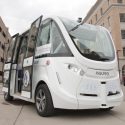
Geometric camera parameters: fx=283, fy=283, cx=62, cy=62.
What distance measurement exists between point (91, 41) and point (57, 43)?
0.92 meters

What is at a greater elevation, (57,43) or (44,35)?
(44,35)

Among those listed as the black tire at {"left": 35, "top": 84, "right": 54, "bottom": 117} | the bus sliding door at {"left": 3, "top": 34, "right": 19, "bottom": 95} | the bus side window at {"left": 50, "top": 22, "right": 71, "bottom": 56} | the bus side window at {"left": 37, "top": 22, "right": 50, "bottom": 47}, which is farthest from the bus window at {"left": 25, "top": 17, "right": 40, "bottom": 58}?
the bus sliding door at {"left": 3, "top": 34, "right": 19, "bottom": 95}

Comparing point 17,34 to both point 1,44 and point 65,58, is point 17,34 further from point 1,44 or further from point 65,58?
point 1,44

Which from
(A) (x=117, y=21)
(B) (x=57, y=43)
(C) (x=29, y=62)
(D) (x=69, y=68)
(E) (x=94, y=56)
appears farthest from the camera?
(A) (x=117, y=21)

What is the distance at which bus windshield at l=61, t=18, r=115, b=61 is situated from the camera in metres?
7.00

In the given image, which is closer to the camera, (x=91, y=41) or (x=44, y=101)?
(x=44, y=101)

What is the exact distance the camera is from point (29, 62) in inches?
310

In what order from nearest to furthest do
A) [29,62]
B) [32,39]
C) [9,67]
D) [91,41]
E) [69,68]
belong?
[69,68] → [91,41] → [29,62] → [32,39] → [9,67]

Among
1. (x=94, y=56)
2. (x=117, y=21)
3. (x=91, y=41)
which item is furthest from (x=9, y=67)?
(x=117, y=21)

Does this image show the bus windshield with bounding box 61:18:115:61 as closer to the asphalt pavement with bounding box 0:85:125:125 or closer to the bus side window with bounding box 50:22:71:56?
the bus side window with bounding box 50:22:71:56

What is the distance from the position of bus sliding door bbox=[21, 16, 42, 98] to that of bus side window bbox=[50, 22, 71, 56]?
23.1 inches

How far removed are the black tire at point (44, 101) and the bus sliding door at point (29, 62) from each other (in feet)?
1.56

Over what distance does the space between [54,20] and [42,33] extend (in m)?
0.62

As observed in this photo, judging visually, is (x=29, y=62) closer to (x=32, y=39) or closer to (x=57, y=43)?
(x=32, y=39)
